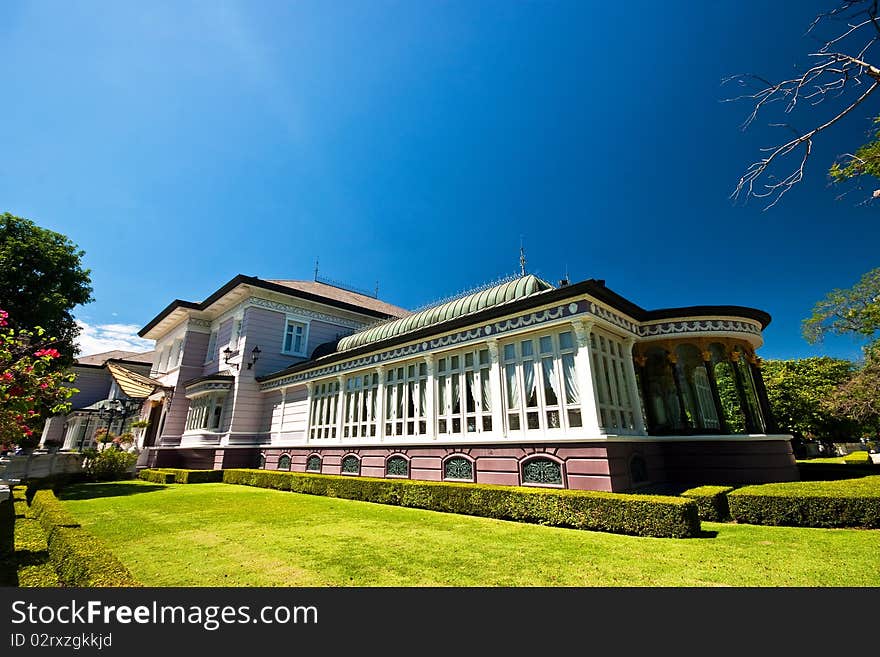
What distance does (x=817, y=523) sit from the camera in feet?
25.9

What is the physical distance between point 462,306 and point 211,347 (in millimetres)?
21480

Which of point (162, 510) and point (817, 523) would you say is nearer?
point (817, 523)

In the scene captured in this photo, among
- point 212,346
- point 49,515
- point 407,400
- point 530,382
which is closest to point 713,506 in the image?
point 530,382

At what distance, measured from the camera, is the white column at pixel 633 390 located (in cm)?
1181

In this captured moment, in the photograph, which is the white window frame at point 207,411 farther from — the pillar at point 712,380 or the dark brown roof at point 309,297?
the pillar at point 712,380

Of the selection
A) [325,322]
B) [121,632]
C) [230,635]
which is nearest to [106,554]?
[121,632]

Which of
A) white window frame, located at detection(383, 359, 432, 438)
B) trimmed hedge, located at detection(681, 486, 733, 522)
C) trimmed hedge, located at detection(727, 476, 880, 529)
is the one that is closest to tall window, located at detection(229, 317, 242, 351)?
white window frame, located at detection(383, 359, 432, 438)

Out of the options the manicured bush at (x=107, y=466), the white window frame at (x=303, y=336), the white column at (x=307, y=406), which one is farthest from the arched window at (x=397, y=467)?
the manicured bush at (x=107, y=466)

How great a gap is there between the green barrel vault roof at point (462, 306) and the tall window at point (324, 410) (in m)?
2.91

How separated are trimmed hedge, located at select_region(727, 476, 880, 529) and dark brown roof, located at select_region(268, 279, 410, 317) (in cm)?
2264

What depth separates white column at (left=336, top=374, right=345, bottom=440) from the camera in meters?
17.8

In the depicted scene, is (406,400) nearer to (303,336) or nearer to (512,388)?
(512,388)

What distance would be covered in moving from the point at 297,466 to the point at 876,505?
66.3 feet

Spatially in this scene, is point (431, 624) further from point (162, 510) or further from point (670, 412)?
point (670, 412)
